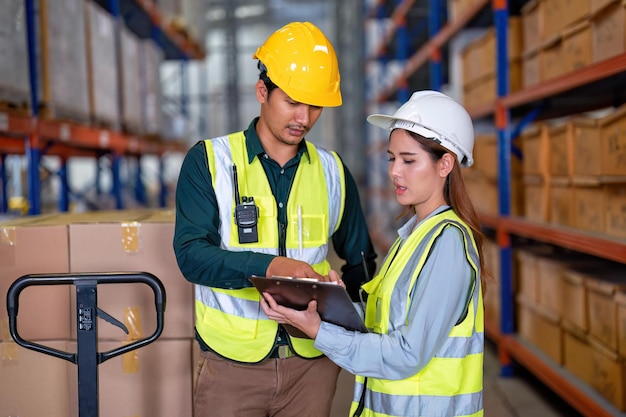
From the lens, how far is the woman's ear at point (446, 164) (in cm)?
197

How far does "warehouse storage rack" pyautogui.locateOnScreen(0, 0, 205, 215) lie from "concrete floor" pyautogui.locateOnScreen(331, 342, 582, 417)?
251 cm

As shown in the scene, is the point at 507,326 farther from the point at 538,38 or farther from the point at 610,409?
the point at 538,38

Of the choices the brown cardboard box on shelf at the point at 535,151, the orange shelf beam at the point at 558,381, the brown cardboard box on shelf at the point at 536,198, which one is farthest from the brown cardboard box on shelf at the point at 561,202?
the orange shelf beam at the point at 558,381

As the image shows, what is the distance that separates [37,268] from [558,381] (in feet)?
9.74

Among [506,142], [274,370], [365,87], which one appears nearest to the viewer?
[274,370]

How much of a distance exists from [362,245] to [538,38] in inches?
112

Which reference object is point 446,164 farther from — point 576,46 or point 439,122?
point 576,46

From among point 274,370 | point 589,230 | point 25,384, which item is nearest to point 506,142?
point 589,230

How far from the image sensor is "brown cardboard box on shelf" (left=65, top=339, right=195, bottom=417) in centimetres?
265

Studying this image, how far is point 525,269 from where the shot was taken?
479cm

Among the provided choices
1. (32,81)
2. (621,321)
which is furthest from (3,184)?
(621,321)

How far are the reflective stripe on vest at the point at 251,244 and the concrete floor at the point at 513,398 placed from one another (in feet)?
7.88

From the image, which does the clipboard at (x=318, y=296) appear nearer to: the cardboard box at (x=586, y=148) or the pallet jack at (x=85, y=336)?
the pallet jack at (x=85, y=336)

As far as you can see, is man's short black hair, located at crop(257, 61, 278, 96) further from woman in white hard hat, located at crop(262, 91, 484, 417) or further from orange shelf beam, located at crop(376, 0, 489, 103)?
orange shelf beam, located at crop(376, 0, 489, 103)
